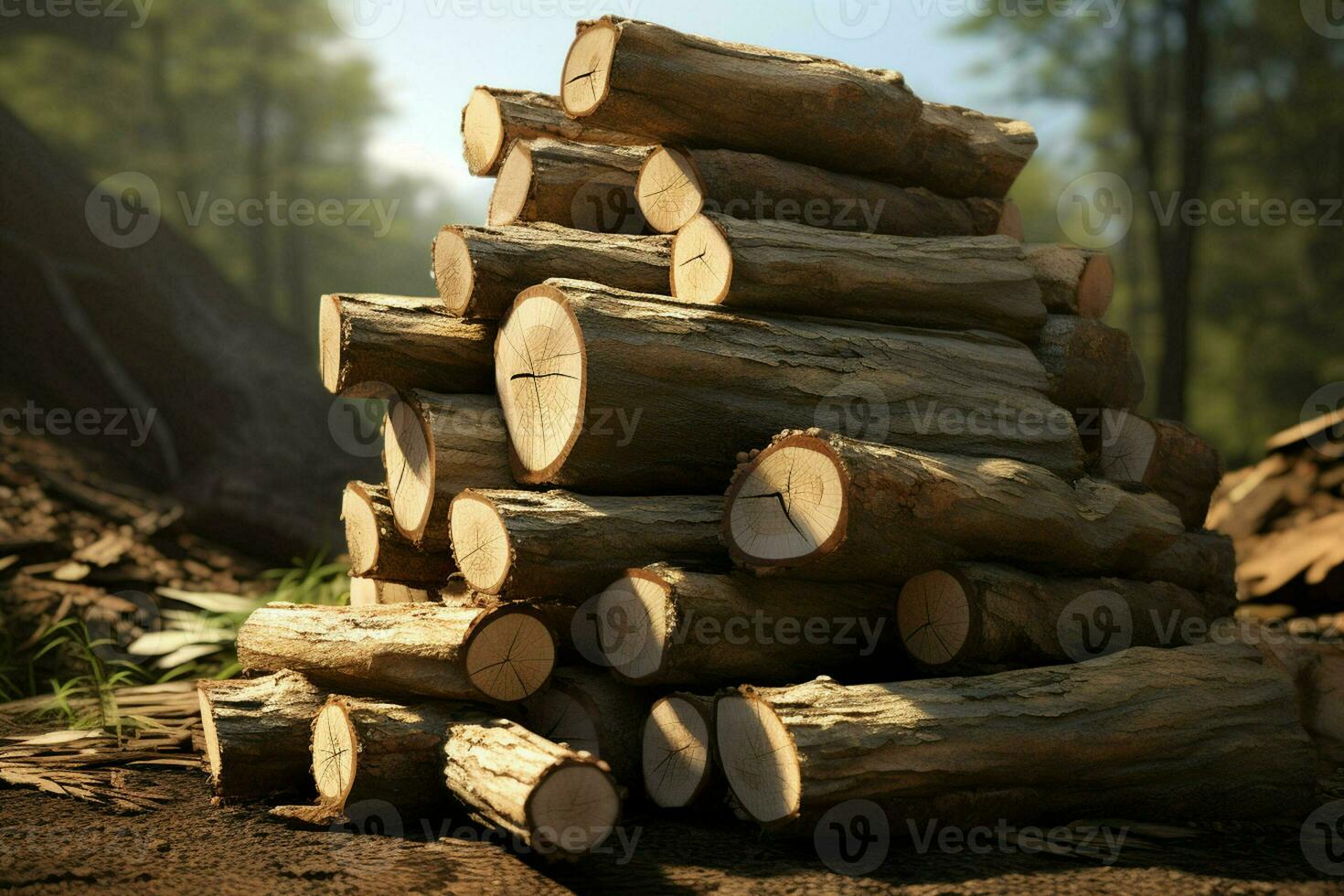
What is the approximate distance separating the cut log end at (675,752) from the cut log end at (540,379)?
39.1 inches

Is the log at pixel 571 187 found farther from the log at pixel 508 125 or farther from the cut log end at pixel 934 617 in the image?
the cut log end at pixel 934 617

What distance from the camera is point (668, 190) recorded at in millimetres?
4766

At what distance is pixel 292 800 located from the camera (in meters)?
4.04

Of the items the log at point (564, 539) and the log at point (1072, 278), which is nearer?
the log at point (564, 539)

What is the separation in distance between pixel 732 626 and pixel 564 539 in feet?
2.23

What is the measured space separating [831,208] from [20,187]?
6904 millimetres

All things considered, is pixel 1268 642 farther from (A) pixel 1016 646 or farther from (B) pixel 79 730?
(B) pixel 79 730

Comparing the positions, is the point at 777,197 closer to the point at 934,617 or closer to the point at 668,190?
the point at 668,190

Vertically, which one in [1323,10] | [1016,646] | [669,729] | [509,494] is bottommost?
[669,729]

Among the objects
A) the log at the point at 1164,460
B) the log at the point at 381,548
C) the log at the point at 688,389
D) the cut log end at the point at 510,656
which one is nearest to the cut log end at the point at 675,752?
the cut log end at the point at 510,656

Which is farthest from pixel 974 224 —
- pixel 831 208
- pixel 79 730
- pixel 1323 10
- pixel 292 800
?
pixel 1323 10

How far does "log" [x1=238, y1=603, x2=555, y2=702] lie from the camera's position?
3.69 m

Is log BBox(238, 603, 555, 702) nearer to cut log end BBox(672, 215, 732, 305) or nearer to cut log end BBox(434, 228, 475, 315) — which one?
cut log end BBox(434, 228, 475, 315)

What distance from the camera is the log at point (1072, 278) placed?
5.56 metres
